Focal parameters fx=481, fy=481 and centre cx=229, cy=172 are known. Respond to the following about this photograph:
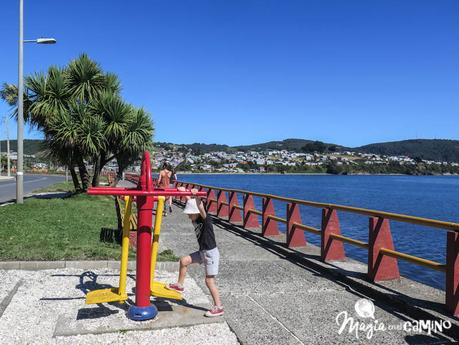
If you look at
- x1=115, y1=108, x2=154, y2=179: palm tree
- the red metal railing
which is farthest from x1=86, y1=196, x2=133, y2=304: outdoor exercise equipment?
x1=115, y1=108, x2=154, y2=179: palm tree

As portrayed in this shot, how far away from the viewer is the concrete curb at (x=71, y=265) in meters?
7.24

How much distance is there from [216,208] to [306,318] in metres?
11.4

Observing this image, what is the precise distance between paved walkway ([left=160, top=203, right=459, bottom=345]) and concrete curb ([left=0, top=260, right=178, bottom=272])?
45 cm

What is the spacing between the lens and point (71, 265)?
744 centimetres

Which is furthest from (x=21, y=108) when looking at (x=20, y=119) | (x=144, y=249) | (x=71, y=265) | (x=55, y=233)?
(x=144, y=249)

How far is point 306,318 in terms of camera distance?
528 cm

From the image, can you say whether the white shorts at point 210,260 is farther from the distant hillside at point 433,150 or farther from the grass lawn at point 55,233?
the distant hillside at point 433,150

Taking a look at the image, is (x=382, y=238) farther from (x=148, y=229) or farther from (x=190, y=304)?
(x=148, y=229)

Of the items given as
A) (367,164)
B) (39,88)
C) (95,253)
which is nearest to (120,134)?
(39,88)

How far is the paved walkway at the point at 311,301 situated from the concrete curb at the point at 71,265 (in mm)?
446

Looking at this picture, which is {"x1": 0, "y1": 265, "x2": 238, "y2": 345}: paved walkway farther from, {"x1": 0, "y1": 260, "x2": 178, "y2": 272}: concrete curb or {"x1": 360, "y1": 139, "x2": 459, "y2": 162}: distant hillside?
{"x1": 360, "y1": 139, "x2": 459, "y2": 162}: distant hillside

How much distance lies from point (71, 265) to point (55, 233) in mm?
2889

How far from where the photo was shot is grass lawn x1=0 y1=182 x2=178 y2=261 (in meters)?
7.82

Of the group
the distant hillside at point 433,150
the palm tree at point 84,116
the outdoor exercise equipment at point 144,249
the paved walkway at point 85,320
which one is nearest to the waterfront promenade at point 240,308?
the paved walkway at point 85,320
